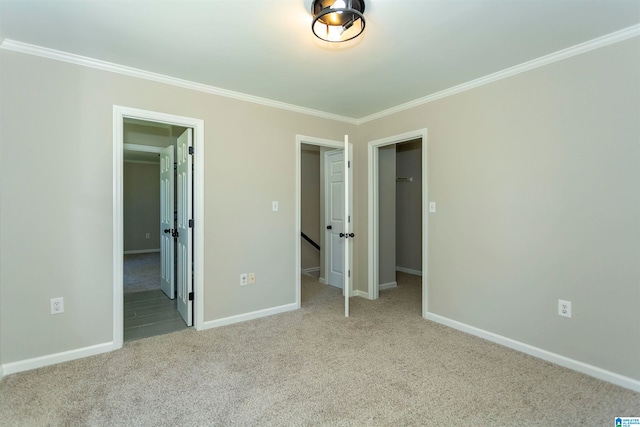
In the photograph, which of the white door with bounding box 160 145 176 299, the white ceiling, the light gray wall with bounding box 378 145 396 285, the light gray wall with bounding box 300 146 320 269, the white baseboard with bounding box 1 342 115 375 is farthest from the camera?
the light gray wall with bounding box 300 146 320 269

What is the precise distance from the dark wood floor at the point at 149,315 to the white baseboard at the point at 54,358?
0.89 feet

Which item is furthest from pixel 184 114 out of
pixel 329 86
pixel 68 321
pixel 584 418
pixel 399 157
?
pixel 399 157

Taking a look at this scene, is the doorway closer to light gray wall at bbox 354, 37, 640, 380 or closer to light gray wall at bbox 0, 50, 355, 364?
light gray wall at bbox 0, 50, 355, 364

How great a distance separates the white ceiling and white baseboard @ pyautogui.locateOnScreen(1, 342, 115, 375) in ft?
7.66

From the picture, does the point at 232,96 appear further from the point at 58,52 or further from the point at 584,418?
the point at 584,418

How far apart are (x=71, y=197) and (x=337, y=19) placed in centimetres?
240

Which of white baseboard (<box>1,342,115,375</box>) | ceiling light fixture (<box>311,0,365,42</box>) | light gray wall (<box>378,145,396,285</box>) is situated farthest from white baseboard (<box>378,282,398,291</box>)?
ceiling light fixture (<box>311,0,365,42</box>)

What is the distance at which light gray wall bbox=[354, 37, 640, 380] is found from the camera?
7.03 ft

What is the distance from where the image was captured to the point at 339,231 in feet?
15.1

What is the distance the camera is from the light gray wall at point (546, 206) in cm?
214

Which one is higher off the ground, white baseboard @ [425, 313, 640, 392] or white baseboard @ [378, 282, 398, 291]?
white baseboard @ [378, 282, 398, 291]

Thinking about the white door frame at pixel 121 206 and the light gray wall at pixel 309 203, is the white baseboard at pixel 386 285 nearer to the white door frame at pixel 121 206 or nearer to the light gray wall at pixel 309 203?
the light gray wall at pixel 309 203

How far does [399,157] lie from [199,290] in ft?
14.6

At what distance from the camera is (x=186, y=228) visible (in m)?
3.22
